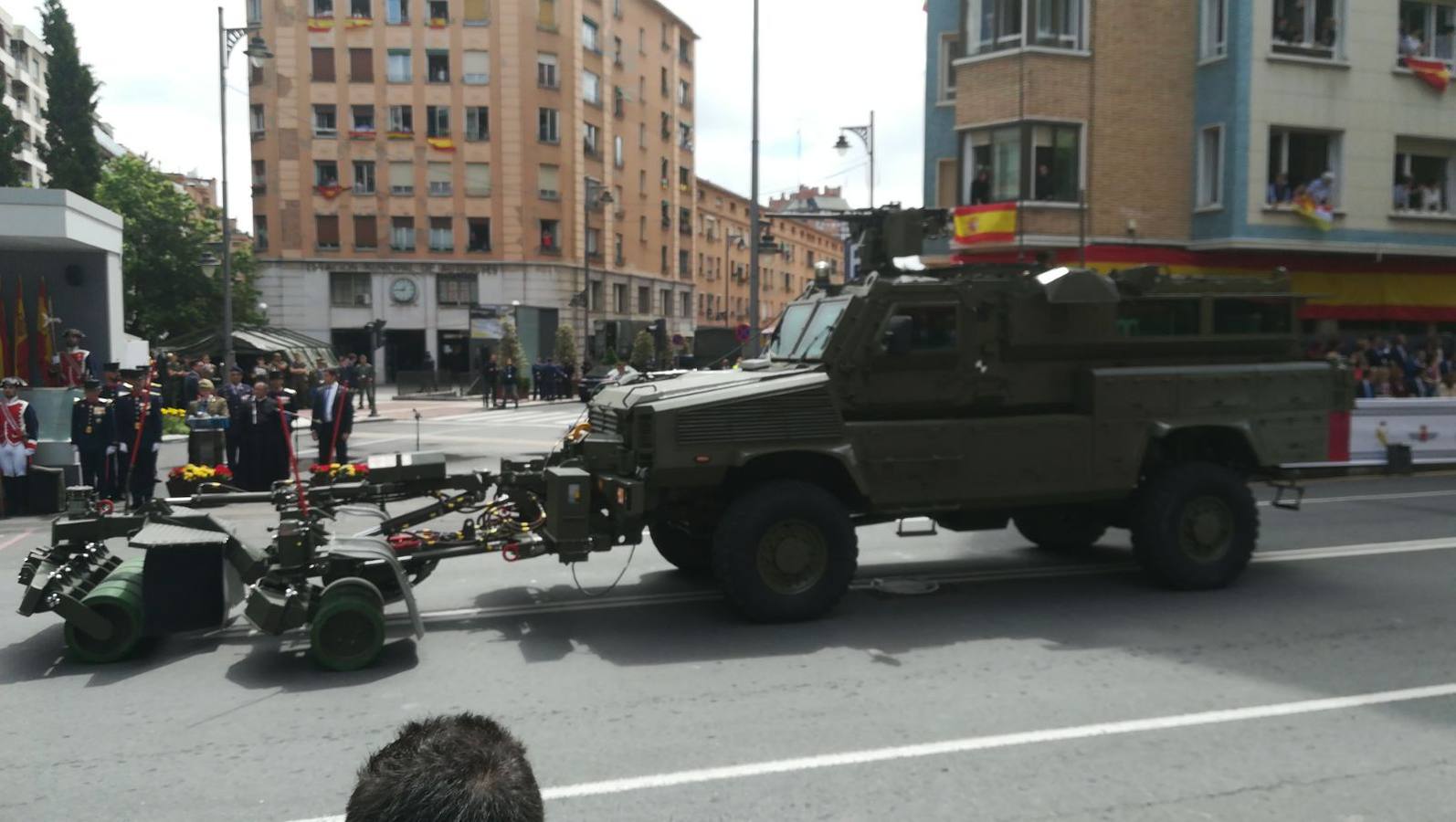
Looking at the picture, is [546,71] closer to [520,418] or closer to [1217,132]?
[520,418]

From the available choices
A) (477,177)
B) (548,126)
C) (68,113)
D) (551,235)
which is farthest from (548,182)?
(68,113)

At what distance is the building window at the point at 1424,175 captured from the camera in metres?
23.4

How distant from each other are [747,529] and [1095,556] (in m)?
4.33

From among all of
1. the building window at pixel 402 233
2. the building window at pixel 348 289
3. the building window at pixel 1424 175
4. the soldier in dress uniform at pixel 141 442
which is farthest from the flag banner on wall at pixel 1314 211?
the building window at pixel 348 289

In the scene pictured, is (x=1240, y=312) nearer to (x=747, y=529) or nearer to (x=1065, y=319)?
(x=1065, y=319)

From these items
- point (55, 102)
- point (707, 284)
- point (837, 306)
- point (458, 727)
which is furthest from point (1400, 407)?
point (707, 284)

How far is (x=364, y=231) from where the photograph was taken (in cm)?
5234

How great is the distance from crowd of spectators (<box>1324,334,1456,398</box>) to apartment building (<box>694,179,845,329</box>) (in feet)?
171

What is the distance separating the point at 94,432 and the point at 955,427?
11.4m

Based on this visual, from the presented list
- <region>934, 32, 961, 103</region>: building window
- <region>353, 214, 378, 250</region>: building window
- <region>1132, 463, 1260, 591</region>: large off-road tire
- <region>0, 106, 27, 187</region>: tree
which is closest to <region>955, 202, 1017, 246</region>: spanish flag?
<region>934, 32, 961, 103</region>: building window

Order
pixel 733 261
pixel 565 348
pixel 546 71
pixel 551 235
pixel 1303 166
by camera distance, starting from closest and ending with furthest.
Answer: pixel 1303 166, pixel 565 348, pixel 546 71, pixel 551 235, pixel 733 261

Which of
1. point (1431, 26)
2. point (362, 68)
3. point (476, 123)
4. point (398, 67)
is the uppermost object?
point (398, 67)

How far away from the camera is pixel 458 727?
193 centimetres

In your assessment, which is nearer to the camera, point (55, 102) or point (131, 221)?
point (131, 221)
